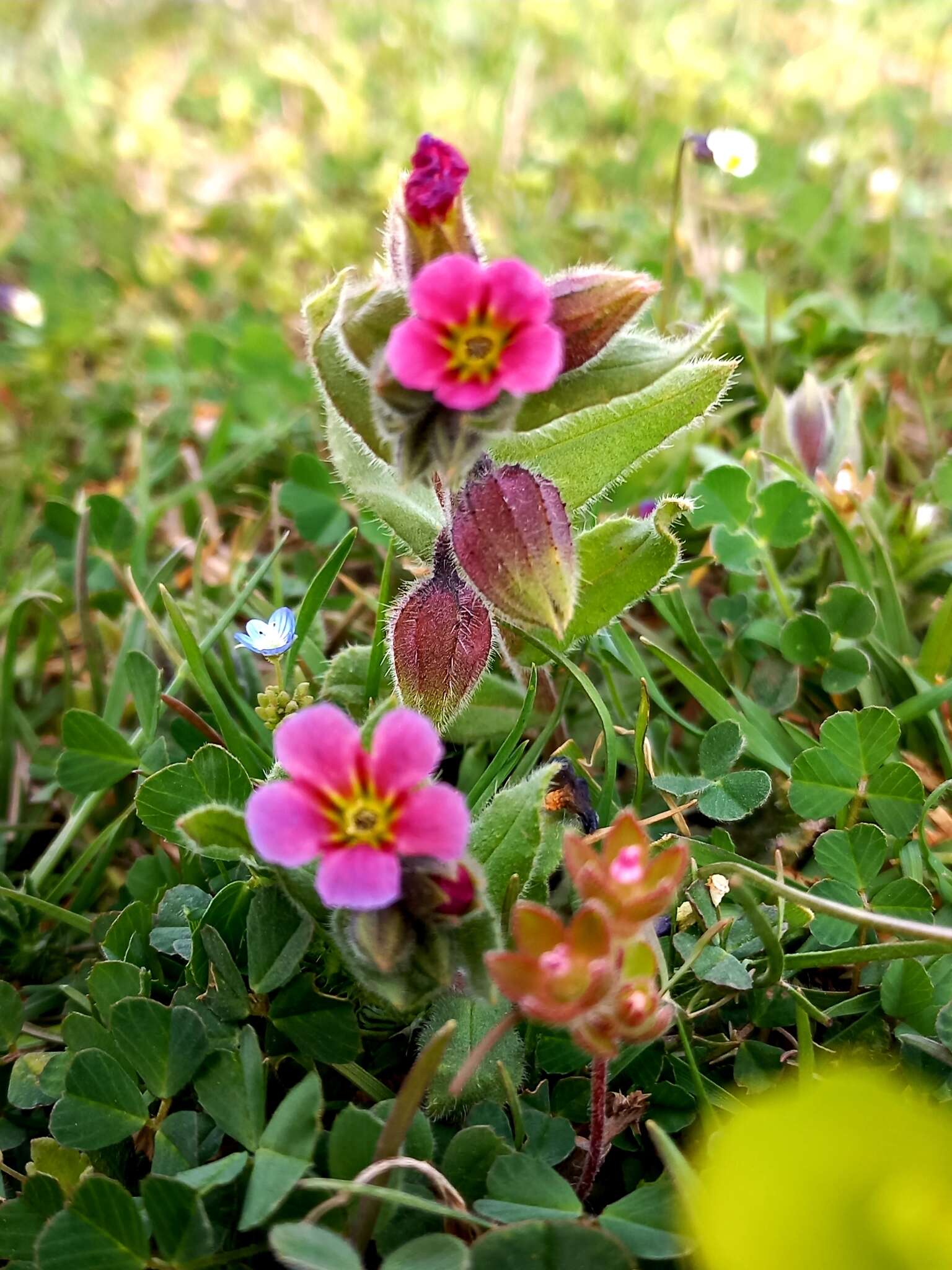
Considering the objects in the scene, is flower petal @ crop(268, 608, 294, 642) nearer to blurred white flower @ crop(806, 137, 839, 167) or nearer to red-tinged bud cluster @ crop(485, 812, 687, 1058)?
red-tinged bud cluster @ crop(485, 812, 687, 1058)

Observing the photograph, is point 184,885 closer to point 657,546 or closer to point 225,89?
point 657,546

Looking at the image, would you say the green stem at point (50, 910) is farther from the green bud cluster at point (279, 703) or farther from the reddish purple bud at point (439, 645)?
the reddish purple bud at point (439, 645)

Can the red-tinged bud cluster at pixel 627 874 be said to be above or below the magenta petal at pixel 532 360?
below

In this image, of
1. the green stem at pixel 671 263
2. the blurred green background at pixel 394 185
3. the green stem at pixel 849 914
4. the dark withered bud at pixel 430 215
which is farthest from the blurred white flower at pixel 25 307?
the green stem at pixel 849 914

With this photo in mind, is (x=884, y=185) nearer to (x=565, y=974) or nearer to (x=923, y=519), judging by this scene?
(x=923, y=519)

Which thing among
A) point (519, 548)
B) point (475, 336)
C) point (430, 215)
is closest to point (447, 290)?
point (475, 336)
